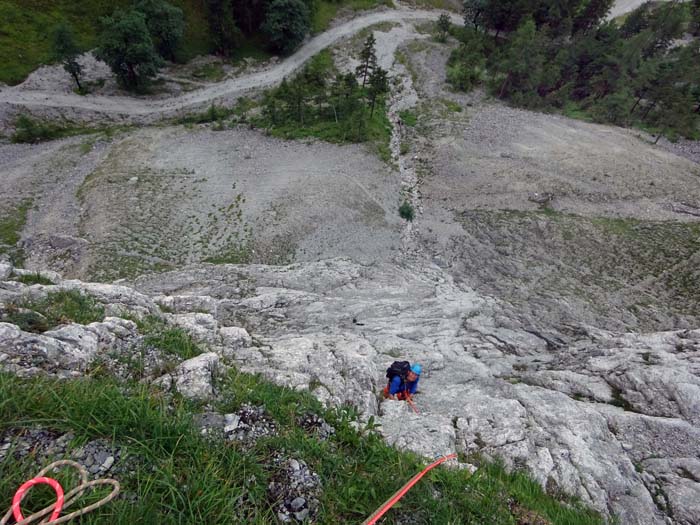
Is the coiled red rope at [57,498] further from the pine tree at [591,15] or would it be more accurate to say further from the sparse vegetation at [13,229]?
the pine tree at [591,15]

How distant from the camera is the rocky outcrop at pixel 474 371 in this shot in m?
8.70

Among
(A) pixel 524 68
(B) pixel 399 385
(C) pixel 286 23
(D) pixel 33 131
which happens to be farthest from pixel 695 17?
(D) pixel 33 131

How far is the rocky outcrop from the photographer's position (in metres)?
8.70

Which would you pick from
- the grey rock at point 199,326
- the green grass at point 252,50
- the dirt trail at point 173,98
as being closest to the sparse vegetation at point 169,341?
the grey rock at point 199,326

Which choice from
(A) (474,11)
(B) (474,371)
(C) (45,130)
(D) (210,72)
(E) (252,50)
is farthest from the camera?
(A) (474,11)

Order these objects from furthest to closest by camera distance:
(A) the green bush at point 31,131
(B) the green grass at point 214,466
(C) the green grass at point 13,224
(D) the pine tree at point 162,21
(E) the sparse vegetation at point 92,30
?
(D) the pine tree at point 162,21 < (E) the sparse vegetation at point 92,30 < (A) the green bush at point 31,131 < (C) the green grass at point 13,224 < (B) the green grass at point 214,466

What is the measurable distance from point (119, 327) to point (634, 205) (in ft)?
132

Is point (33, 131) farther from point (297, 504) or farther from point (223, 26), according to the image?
point (297, 504)

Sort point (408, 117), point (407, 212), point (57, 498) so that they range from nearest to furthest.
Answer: point (57, 498), point (407, 212), point (408, 117)

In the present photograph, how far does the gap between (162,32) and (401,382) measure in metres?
55.3

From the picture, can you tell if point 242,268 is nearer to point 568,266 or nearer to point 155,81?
point 568,266

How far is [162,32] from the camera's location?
1725 inches

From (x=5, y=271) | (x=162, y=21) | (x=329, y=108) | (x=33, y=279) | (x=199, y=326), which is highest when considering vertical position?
(x=162, y=21)

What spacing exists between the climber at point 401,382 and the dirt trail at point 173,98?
150ft
